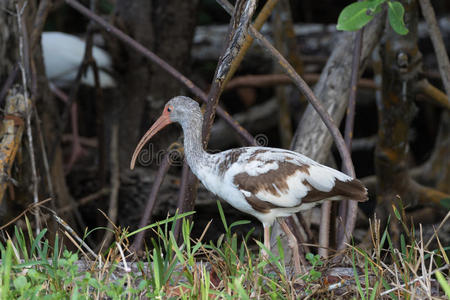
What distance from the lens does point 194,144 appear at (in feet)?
8.79

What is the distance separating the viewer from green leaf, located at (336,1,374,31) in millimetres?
2537

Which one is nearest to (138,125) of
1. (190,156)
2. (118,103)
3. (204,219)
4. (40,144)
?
(118,103)

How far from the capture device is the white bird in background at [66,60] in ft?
18.7

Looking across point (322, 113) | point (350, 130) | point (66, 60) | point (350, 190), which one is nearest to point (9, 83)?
point (322, 113)

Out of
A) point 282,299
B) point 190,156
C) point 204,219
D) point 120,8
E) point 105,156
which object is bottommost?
point 204,219

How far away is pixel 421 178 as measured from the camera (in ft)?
18.5

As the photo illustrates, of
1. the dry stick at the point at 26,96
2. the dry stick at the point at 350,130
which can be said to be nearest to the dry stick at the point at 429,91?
the dry stick at the point at 350,130

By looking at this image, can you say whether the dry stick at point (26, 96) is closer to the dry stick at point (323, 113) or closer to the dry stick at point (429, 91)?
the dry stick at point (323, 113)

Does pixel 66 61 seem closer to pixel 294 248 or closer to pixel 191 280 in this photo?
pixel 294 248

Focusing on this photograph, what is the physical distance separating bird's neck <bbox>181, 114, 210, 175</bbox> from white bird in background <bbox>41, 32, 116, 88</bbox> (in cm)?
308

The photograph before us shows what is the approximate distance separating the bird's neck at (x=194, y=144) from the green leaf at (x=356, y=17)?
2.14 ft

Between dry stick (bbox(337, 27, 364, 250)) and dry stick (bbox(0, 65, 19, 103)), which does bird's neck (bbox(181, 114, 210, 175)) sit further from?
dry stick (bbox(0, 65, 19, 103))

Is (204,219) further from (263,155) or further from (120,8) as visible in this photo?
(263,155)

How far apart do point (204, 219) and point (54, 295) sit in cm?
296
